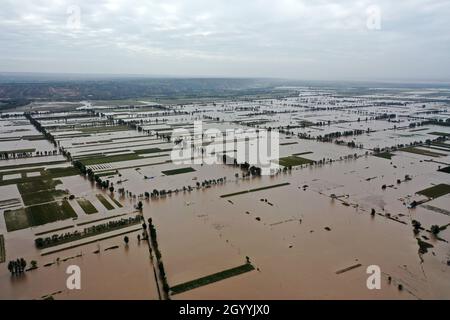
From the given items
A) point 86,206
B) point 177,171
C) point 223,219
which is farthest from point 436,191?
point 86,206

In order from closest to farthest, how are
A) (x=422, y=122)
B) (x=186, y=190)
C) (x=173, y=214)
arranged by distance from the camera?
(x=173, y=214)
(x=186, y=190)
(x=422, y=122)

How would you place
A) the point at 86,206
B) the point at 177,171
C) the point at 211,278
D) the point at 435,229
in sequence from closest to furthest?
the point at 211,278, the point at 435,229, the point at 86,206, the point at 177,171

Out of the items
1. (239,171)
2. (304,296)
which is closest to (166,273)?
(304,296)

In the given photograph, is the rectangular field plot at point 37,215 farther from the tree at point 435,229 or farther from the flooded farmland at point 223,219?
the tree at point 435,229

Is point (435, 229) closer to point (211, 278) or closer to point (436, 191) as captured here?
point (436, 191)

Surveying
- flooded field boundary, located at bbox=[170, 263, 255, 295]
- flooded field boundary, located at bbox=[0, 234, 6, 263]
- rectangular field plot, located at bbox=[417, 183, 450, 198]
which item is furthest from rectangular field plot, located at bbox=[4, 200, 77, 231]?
rectangular field plot, located at bbox=[417, 183, 450, 198]

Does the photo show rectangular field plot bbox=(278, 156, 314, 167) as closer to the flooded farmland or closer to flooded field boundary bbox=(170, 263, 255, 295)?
the flooded farmland

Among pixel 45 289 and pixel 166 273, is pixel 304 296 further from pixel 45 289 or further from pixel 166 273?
pixel 45 289

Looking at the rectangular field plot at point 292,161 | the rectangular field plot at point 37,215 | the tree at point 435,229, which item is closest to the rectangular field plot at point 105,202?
A: the rectangular field plot at point 37,215
